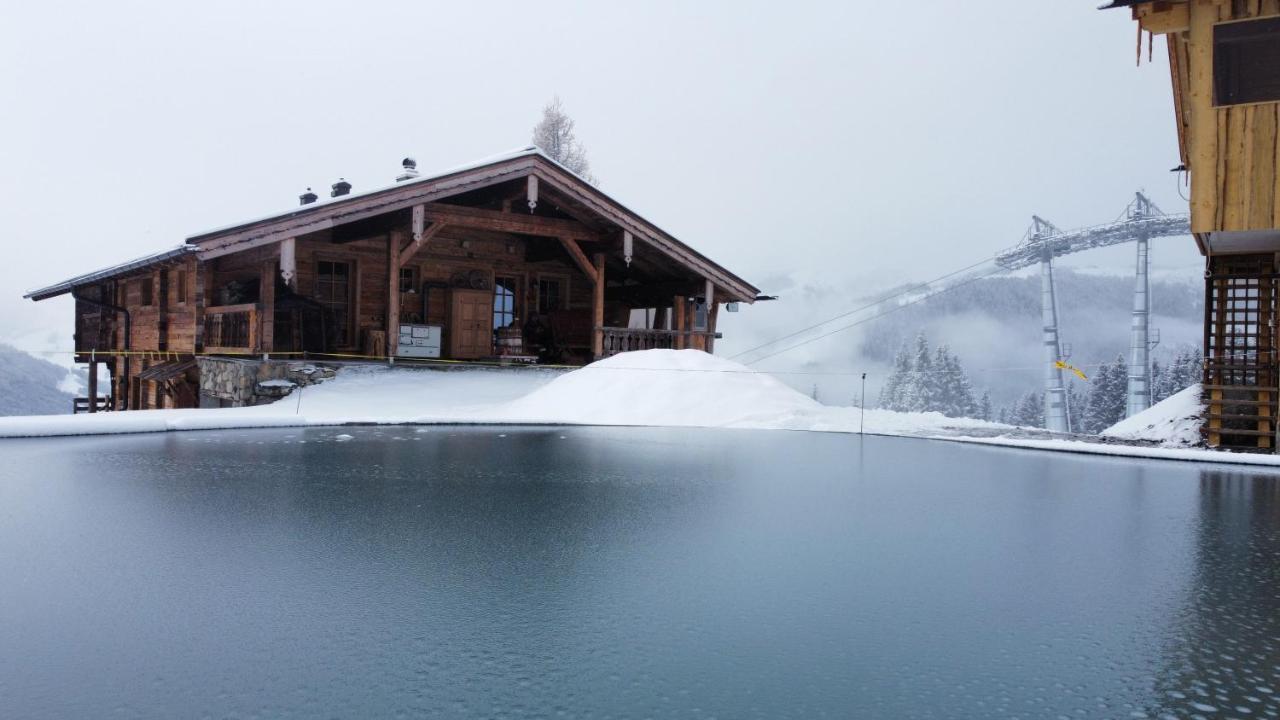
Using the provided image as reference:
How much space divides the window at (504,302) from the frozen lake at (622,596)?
1429cm

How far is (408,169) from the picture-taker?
20.2 m

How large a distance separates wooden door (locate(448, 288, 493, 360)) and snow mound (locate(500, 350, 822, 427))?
15.3ft

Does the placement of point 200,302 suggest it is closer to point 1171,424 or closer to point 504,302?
point 504,302

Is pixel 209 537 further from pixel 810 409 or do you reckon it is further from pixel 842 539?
pixel 810 409

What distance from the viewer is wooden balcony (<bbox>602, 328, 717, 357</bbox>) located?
66.6 feet

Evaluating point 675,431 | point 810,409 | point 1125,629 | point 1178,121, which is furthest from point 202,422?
point 1178,121

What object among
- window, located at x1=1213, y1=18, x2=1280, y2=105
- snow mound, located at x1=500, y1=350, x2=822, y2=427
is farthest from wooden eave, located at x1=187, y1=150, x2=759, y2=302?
window, located at x1=1213, y1=18, x2=1280, y2=105

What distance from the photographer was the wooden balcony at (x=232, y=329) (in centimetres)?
1596

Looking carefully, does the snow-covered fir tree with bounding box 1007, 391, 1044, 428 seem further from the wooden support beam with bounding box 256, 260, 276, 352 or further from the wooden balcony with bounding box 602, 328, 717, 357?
the wooden support beam with bounding box 256, 260, 276, 352

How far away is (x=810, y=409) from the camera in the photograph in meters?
14.6

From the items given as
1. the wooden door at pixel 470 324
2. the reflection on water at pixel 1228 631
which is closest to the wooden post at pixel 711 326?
the wooden door at pixel 470 324

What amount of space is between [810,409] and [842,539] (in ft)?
31.7

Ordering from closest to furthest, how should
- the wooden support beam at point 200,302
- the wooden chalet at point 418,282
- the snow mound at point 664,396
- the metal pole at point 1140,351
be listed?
the snow mound at point 664,396
the wooden chalet at point 418,282
the wooden support beam at point 200,302
the metal pole at point 1140,351

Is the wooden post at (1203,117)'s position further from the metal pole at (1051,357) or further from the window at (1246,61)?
the metal pole at (1051,357)
